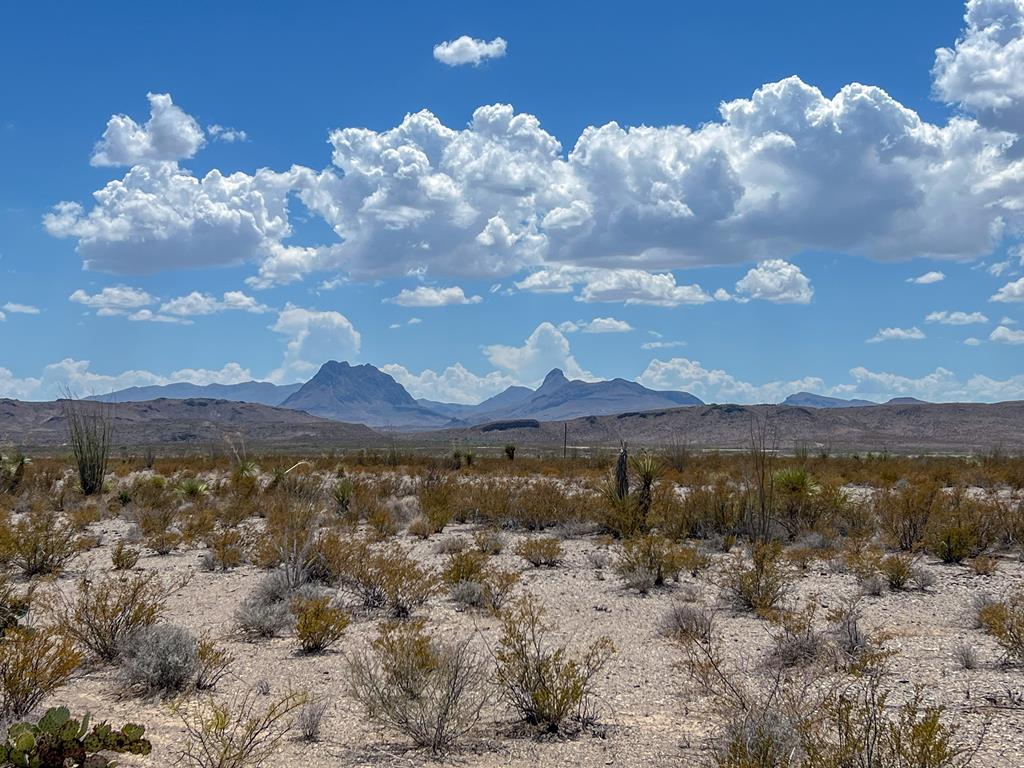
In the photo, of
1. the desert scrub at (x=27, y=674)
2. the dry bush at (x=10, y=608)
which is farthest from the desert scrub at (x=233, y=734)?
the dry bush at (x=10, y=608)

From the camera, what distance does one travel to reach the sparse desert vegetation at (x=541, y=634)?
20.6 ft

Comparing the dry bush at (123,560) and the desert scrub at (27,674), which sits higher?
the desert scrub at (27,674)

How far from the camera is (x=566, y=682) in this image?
6984 millimetres

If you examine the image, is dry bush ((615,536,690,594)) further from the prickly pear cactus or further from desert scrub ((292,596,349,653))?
the prickly pear cactus

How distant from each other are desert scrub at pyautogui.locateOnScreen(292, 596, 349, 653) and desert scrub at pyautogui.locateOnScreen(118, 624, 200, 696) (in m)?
1.27

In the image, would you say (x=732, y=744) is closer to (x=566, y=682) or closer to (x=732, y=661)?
(x=566, y=682)

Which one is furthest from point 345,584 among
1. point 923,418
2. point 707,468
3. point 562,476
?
point 923,418

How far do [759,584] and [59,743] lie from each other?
326 inches

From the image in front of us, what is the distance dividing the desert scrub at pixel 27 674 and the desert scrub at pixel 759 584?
738 centimetres

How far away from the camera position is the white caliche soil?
6359 millimetres

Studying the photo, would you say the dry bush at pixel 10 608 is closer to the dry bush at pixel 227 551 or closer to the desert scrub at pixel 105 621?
the desert scrub at pixel 105 621

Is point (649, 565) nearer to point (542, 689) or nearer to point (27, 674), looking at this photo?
point (542, 689)

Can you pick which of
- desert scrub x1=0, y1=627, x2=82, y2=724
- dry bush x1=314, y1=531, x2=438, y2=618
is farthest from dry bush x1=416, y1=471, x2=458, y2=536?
desert scrub x1=0, y1=627, x2=82, y2=724

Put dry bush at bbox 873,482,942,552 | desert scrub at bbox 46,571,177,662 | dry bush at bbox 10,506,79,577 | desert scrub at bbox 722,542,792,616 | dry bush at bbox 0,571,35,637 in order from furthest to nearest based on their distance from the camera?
dry bush at bbox 873,482,942,552
dry bush at bbox 10,506,79,577
desert scrub at bbox 722,542,792,616
dry bush at bbox 0,571,35,637
desert scrub at bbox 46,571,177,662
